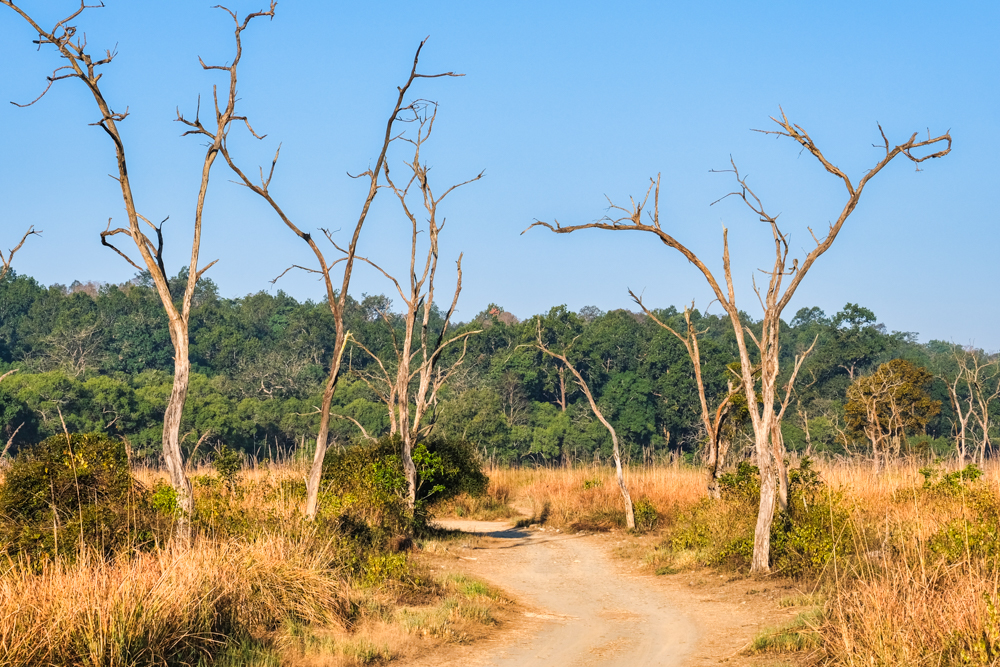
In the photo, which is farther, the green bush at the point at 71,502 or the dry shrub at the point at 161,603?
the green bush at the point at 71,502

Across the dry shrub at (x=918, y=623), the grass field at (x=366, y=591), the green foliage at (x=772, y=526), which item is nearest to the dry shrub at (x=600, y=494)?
the green foliage at (x=772, y=526)

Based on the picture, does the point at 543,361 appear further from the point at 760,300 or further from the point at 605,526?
the point at 760,300

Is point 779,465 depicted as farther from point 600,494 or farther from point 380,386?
point 380,386

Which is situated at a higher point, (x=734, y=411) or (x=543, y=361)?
(x=543, y=361)

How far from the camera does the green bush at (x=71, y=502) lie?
8289 mm

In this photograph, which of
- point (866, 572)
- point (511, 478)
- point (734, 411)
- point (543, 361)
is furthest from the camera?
point (543, 361)

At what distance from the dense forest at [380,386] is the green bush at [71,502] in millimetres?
23812

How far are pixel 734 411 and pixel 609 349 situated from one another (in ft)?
103

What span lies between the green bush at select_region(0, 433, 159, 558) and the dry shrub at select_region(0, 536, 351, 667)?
0.45 meters

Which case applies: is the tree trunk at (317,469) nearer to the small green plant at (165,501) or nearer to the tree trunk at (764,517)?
the small green plant at (165,501)

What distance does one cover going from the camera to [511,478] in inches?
987

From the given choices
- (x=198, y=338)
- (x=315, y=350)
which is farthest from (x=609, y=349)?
(x=198, y=338)

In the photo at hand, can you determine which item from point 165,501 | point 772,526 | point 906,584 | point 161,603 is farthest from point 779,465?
point 161,603

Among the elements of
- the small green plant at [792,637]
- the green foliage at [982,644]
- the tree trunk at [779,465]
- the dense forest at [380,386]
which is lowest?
the small green plant at [792,637]
